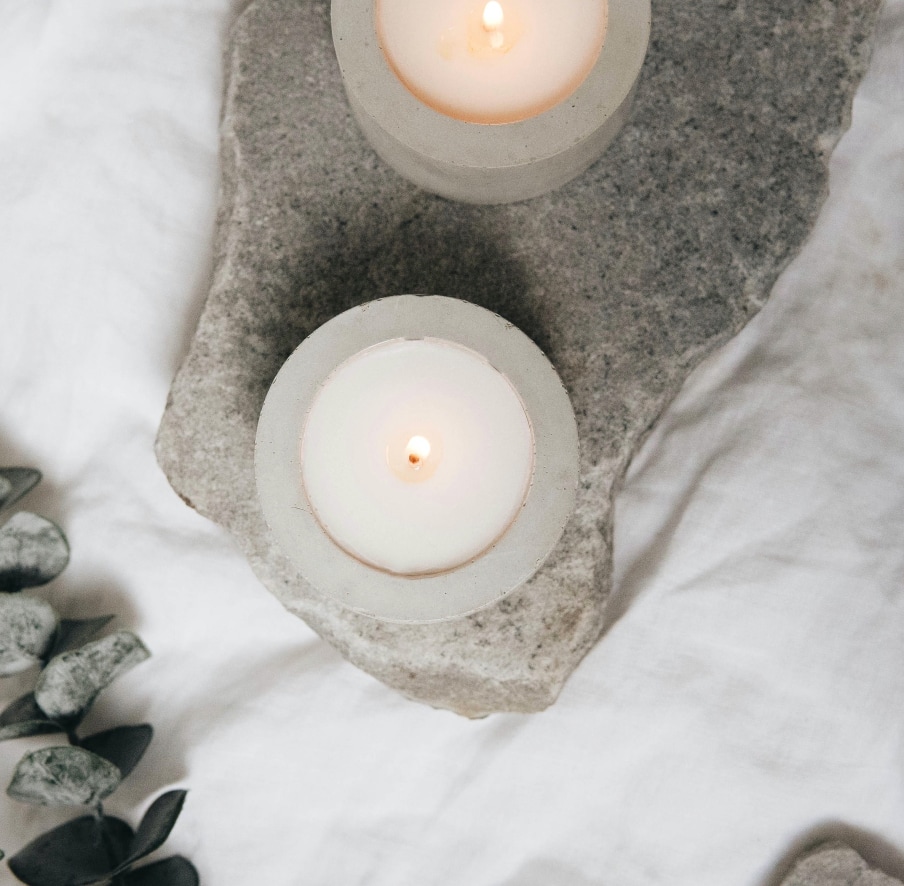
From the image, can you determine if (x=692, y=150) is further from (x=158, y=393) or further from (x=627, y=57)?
(x=158, y=393)

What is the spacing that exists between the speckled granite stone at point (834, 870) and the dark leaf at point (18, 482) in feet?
2.18

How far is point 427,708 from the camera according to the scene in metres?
0.80

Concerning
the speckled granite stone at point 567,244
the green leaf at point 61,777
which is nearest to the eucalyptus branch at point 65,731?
the green leaf at point 61,777

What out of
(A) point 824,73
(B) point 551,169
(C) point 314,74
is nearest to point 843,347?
(A) point 824,73

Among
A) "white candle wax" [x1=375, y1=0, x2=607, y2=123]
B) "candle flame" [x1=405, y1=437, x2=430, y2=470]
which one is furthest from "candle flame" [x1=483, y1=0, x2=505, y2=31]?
"candle flame" [x1=405, y1=437, x2=430, y2=470]

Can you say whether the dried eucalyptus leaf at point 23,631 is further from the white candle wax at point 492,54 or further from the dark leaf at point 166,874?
the white candle wax at point 492,54

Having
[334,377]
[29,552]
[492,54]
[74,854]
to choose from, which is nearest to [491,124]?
[492,54]

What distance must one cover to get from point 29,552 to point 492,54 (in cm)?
48

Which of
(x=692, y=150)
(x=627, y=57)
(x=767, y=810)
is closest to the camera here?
(x=627, y=57)

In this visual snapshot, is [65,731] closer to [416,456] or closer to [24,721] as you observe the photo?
[24,721]

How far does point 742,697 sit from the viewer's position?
78 centimetres

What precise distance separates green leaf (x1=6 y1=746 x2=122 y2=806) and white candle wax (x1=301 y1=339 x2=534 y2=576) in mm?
274

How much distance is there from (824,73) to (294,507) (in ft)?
1.55

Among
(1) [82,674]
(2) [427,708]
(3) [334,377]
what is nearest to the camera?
(3) [334,377]
